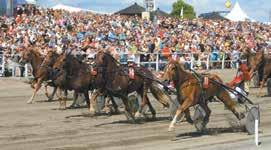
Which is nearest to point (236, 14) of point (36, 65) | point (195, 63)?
Result: point (195, 63)

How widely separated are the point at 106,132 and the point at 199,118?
220 centimetres

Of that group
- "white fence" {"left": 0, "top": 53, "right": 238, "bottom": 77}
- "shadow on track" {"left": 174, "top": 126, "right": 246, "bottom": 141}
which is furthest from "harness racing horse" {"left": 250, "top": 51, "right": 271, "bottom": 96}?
"shadow on track" {"left": 174, "top": 126, "right": 246, "bottom": 141}

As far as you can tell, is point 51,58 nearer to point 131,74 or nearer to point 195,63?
point 131,74

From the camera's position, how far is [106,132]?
14.6 metres

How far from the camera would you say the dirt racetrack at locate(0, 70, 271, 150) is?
12.7 meters

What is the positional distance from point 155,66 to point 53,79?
14512 mm

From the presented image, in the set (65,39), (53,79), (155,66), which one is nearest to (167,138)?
(53,79)

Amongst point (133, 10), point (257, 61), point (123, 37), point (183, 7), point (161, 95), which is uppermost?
point (183, 7)

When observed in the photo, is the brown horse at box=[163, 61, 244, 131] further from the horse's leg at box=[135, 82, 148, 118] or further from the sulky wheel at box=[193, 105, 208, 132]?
the horse's leg at box=[135, 82, 148, 118]

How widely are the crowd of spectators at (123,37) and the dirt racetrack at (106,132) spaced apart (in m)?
5.64

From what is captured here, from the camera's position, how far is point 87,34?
105 ft

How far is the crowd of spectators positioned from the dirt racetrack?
564cm

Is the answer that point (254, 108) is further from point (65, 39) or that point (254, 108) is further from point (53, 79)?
point (65, 39)

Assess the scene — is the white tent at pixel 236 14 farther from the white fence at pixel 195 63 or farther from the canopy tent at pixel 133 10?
the white fence at pixel 195 63
